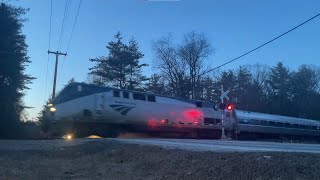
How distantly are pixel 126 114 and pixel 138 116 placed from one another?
1153mm

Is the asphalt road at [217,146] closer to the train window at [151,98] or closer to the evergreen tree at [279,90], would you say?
the train window at [151,98]

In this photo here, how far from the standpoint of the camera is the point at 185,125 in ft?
110

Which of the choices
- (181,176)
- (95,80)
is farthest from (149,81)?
(181,176)

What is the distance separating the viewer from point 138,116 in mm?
30562

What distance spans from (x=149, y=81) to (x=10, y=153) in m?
57.9

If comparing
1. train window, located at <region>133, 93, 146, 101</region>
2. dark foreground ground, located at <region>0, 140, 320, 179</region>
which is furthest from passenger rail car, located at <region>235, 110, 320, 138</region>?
dark foreground ground, located at <region>0, 140, 320, 179</region>

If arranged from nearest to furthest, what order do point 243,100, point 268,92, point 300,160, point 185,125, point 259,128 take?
point 300,160 < point 185,125 < point 259,128 < point 243,100 < point 268,92

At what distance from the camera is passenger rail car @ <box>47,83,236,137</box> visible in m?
27.4

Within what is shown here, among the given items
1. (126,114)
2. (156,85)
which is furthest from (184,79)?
(126,114)

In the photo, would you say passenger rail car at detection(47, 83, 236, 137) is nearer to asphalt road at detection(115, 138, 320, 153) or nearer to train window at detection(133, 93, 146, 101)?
train window at detection(133, 93, 146, 101)

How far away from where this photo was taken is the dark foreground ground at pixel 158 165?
696 centimetres

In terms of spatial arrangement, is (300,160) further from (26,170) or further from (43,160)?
(43,160)

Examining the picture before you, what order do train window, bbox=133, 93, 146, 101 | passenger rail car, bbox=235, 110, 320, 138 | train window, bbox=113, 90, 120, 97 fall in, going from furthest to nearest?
passenger rail car, bbox=235, 110, 320, 138, train window, bbox=133, 93, 146, 101, train window, bbox=113, 90, 120, 97

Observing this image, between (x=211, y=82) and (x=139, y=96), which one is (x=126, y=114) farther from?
(x=211, y=82)
